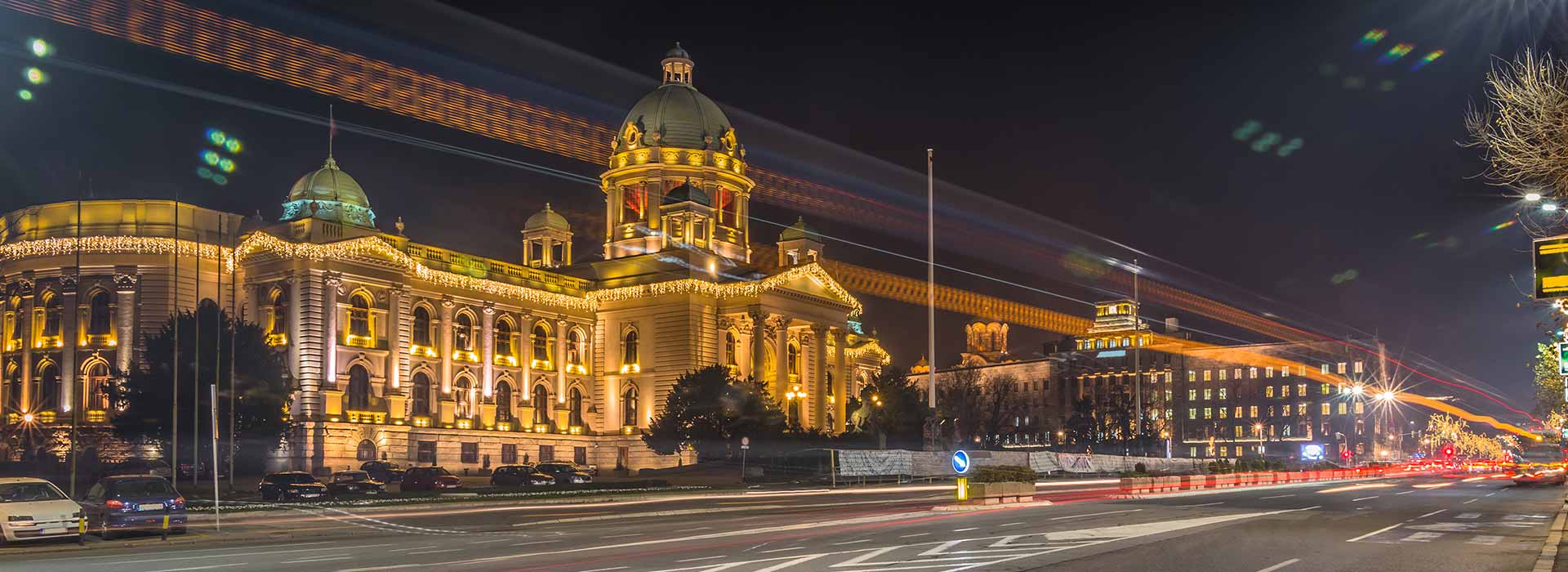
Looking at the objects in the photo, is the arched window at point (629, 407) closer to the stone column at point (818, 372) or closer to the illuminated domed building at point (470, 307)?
the illuminated domed building at point (470, 307)

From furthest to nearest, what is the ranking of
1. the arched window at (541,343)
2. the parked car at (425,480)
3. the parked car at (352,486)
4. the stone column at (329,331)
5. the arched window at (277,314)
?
the arched window at (541,343) → the arched window at (277,314) → the stone column at (329,331) → the parked car at (425,480) → the parked car at (352,486)

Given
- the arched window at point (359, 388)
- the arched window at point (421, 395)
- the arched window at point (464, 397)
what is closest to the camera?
the arched window at point (359, 388)

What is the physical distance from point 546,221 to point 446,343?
21875 mm

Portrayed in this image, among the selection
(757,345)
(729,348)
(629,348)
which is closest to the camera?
(729,348)

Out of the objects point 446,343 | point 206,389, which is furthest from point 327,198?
point 206,389

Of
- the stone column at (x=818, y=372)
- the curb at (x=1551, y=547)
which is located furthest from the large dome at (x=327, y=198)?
the curb at (x=1551, y=547)

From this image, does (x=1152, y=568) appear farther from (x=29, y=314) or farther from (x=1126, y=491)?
(x=29, y=314)

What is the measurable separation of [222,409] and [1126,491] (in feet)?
143

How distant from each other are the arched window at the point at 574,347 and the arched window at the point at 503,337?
571 centimetres

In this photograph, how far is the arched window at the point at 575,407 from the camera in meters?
99.4

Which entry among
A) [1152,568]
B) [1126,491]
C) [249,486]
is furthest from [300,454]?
[1152,568]

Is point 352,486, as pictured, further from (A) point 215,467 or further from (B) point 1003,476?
(B) point 1003,476

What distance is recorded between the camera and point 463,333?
91.6 meters

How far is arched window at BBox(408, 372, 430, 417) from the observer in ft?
281
